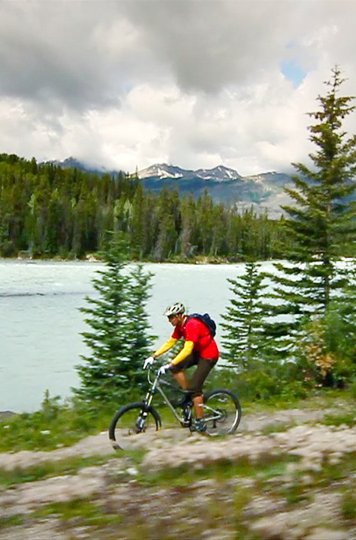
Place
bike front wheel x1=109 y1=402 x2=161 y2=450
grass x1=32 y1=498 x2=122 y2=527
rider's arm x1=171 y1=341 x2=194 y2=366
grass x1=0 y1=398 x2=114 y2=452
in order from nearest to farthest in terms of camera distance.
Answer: grass x1=32 y1=498 x2=122 y2=527, bike front wheel x1=109 y1=402 x2=161 y2=450, rider's arm x1=171 y1=341 x2=194 y2=366, grass x1=0 y1=398 x2=114 y2=452

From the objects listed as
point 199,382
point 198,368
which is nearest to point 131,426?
point 199,382

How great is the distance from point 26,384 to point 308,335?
11.7 metres

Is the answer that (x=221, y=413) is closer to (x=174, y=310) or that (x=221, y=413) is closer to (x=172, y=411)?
(x=172, y=411)

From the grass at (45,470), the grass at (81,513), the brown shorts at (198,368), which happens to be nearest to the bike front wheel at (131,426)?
the brown shorts at (198,368)

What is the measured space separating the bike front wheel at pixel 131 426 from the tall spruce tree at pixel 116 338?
4726mm

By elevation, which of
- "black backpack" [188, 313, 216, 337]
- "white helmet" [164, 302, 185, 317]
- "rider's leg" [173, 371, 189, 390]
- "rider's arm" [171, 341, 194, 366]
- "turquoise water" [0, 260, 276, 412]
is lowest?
"turquoise water" [0, 260, 276, 412]

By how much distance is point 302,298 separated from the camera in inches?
811

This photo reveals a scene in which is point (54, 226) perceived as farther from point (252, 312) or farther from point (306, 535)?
point (306, 535)

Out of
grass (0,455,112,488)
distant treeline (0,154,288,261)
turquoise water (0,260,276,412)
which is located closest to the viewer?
grass (0,455,112,488)

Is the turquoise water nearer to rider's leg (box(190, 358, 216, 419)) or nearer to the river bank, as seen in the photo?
rider's leg (box(190, 358, 216, 419))

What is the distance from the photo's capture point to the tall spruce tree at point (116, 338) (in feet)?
45.2

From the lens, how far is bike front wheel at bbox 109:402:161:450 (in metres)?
8.41

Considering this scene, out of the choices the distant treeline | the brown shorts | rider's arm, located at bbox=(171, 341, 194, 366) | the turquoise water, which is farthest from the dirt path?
the distant treeline

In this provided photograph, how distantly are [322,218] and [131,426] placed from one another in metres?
14.3
